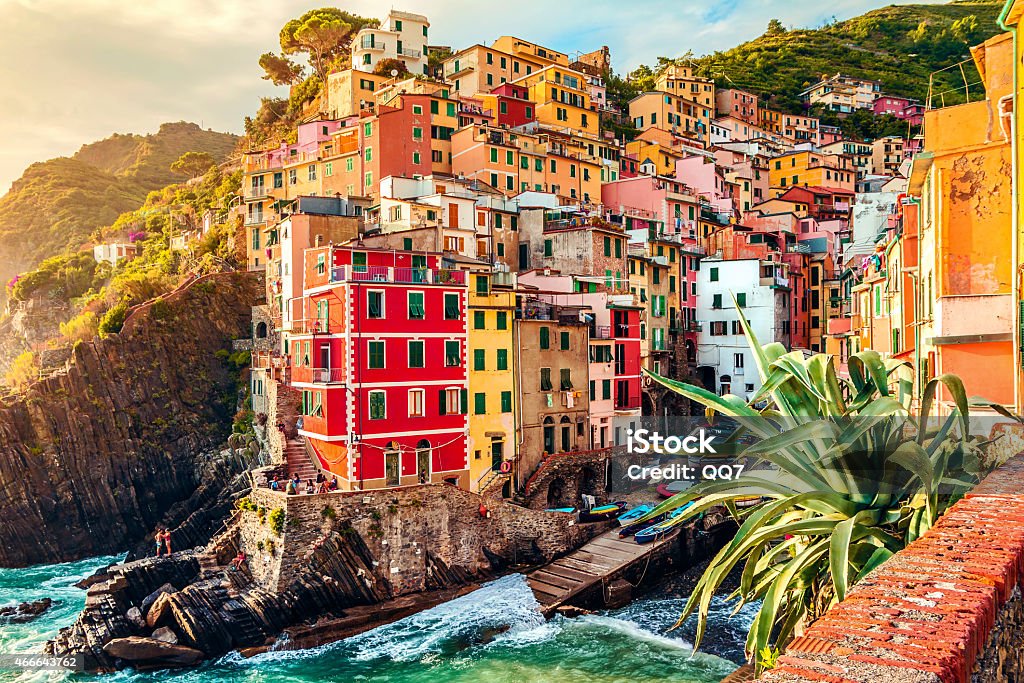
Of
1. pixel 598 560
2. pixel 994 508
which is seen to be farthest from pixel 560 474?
pixel 994 508

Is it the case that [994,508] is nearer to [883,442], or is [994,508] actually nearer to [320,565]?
[883,442]

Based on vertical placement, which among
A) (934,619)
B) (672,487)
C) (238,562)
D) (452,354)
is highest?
(452,354)

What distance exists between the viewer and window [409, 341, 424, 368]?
36.5 metres

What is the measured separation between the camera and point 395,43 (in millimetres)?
80000

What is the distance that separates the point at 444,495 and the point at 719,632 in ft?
41.2

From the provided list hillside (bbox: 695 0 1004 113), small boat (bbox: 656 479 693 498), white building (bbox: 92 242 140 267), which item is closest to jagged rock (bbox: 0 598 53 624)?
small boat (bbox: 656 479 693 498)

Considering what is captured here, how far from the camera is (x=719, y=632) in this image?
30.8 metres

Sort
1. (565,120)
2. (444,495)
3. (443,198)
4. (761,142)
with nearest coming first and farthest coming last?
(444,495), (443,198), (565,120), (761,142)

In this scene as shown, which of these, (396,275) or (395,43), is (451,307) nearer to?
(396,275)

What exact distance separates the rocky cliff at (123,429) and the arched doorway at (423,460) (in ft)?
63.5

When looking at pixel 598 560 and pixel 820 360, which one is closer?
pixel 820 360

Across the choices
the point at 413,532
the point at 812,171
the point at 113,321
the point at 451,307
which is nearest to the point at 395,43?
the point at 113,321

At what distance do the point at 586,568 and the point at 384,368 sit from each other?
12604 mm

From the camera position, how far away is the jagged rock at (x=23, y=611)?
35.0m
